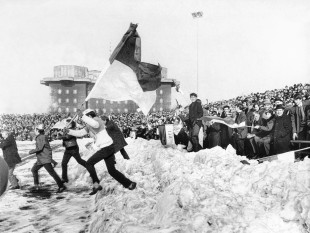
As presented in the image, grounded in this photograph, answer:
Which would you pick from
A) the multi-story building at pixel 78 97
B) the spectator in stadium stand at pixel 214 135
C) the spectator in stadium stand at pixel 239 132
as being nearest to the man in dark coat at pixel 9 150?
the spectator in stadium stand at pixel 214 135

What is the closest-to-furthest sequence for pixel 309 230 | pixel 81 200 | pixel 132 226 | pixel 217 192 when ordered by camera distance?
pixel 309 230 < pixel 132 226 < pixel 217 192 < pixel 81 200

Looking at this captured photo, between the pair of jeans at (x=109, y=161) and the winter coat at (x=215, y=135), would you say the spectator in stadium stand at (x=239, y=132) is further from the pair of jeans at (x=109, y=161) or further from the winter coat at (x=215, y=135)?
the pair of jeans at (x=109, y=161)

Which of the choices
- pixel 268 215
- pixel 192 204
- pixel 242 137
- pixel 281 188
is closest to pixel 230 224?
pixel 268 215

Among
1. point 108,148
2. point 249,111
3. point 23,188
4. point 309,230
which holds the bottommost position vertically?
point 23,188

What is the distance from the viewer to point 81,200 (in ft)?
22.3

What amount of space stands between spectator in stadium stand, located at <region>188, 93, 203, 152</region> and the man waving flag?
122cm

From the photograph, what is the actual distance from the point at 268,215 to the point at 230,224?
1.43 feet

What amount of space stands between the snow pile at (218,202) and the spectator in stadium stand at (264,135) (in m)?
2.02

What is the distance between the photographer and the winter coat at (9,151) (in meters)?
8.40

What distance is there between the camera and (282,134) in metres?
7.62

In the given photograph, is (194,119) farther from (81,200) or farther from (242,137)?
(81,200)

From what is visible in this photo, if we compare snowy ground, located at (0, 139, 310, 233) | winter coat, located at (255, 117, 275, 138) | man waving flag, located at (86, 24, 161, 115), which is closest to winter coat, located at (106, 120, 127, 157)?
snowy ground, located at (0, 139, 310, 233)

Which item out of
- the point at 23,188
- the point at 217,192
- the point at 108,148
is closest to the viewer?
the point at 217,192

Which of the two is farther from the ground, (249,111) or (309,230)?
(249,111)
